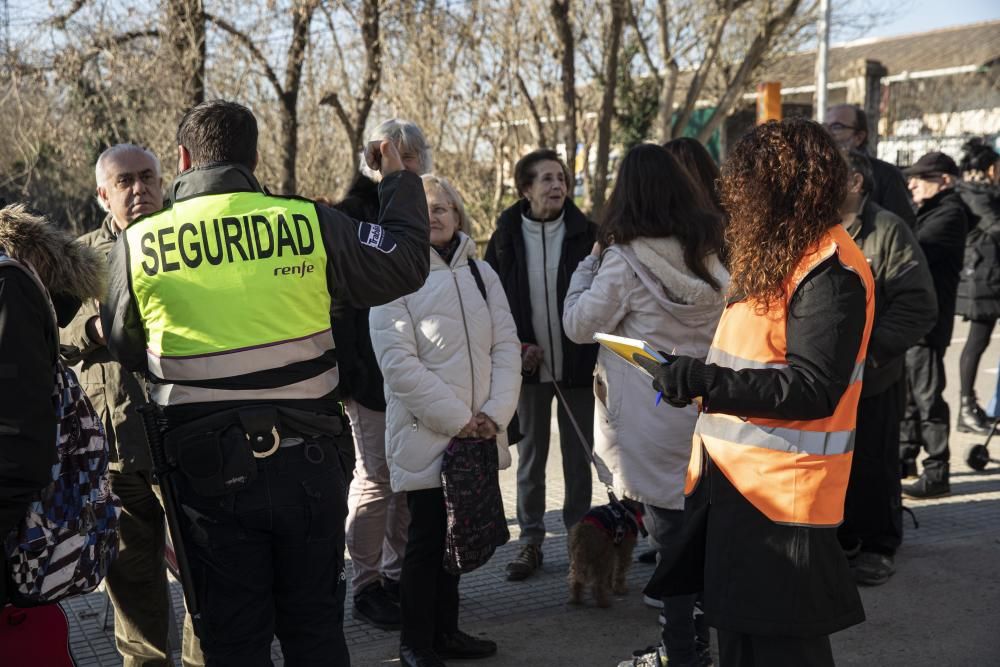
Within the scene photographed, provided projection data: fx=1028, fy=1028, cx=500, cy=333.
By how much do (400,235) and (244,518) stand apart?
88 cm

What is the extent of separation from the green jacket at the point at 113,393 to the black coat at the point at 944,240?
4.50 meters

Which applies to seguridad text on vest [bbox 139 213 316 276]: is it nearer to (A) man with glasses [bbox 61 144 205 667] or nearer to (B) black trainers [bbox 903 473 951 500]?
(A) man with glasses [bbox 61 144 205 667]

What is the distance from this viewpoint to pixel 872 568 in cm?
472

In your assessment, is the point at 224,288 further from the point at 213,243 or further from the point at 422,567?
the point at 422,567

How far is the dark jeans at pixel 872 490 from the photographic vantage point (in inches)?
190

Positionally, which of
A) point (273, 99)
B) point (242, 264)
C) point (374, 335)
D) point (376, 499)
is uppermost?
point (273, 99)

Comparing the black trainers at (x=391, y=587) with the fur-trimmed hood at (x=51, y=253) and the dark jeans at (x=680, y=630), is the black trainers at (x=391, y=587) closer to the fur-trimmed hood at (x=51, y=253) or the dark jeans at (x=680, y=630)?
the dark jeans at (x=680, y=630)

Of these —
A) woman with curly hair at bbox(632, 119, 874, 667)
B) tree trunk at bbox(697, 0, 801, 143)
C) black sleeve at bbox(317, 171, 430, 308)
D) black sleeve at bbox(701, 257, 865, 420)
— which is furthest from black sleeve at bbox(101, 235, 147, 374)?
tree trunk at bbox(697, 0, 801, 143)

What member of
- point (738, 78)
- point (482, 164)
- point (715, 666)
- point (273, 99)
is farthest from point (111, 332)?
point (738, 78)

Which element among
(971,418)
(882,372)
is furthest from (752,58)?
(882,372)

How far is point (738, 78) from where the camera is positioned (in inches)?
629

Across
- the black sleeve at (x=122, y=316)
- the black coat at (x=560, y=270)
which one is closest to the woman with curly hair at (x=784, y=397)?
the black sleeve at (x=122, y=316)

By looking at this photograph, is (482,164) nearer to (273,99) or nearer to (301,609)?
(273,99)

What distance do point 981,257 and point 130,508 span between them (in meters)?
6.55
